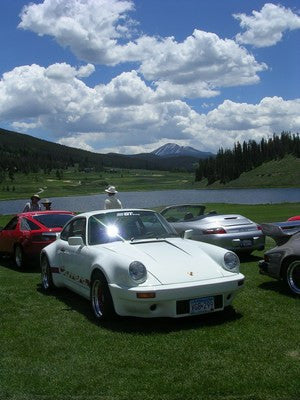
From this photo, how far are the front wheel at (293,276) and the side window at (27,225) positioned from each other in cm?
683

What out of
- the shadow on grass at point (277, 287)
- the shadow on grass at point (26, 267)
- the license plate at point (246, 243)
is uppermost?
the license plate at point (246, 243)

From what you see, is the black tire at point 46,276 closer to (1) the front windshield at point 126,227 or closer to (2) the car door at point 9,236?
(1) the front windshield at point 126,227

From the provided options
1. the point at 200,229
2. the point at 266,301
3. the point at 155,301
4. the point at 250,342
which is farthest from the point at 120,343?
the point at 200,229

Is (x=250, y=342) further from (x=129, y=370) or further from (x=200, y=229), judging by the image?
(x=200, y=229)

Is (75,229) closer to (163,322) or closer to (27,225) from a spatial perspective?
(163,322)

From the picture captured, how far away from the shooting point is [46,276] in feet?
31.6

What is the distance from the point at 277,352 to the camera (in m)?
5.44

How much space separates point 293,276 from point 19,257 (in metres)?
7.51

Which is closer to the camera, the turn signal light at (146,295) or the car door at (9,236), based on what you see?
the turn signal light at (146,295)

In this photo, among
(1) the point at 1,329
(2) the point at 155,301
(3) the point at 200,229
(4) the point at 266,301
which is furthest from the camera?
(3) the point at 200,229

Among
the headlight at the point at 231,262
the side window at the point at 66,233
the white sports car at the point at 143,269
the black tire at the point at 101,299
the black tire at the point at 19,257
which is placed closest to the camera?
the white sports car at the point at 143,269

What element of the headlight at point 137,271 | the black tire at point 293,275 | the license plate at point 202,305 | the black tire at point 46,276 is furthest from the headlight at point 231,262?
the black tire at point 46,276

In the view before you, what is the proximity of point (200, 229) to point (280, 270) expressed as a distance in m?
4.22

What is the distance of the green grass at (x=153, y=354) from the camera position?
15.0ft
